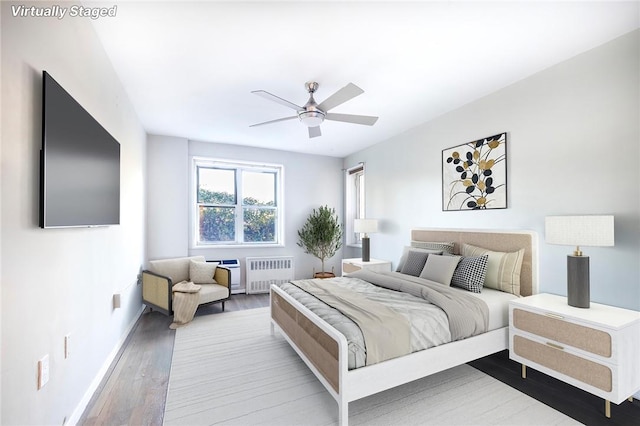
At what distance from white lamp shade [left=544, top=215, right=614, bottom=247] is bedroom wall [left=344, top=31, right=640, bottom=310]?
34cm

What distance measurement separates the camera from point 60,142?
61.4 inches

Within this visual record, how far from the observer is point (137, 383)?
7.72 ft

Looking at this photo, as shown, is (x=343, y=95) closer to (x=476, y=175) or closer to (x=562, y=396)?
(x=476, y=175)

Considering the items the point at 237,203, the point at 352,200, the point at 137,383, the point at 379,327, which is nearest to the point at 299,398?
the point at 379,327

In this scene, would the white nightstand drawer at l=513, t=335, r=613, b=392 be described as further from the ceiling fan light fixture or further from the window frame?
the window frame

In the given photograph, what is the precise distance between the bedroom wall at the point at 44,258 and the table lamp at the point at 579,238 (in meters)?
3.37


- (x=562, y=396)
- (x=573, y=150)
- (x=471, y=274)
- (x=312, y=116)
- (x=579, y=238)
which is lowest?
(x=562, y=396)

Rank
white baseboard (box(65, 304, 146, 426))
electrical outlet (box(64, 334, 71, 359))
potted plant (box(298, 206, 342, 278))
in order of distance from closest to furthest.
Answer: electrical outlet (box(64, 334, 71, 359)) → white baseboard (box(65, 304, 146, 426)) → potted plant (box(298, 206, 342, 278))

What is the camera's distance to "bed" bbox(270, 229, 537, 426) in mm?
1853

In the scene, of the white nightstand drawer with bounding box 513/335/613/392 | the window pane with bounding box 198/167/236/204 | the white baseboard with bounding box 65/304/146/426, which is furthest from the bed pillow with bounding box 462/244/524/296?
the window pane with bounding box 198/167/236/204

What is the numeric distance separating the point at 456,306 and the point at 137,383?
8.84 ft

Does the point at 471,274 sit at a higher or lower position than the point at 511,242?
lower

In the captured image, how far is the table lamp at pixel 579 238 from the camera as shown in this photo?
2.06 m

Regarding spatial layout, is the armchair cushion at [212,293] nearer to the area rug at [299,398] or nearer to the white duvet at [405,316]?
the area rug at [299,398]
